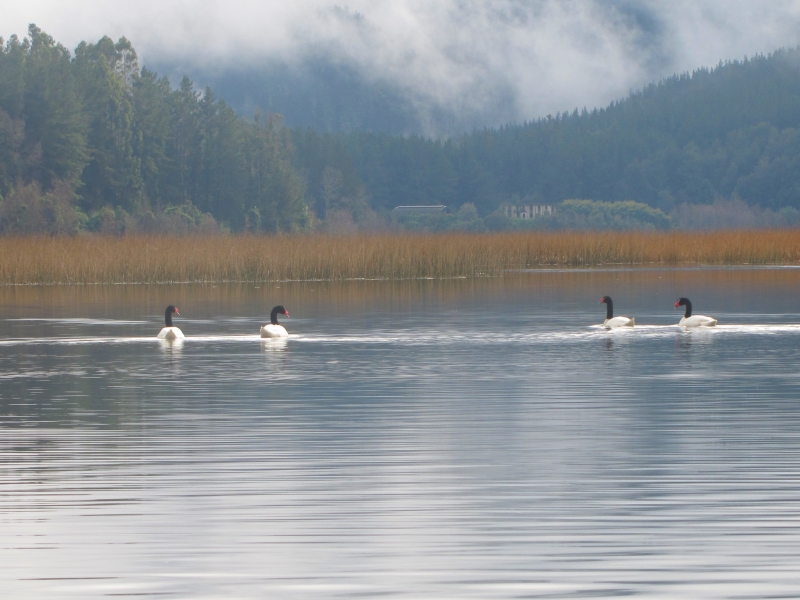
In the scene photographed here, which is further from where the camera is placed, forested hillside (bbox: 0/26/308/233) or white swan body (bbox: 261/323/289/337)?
forested hillside (bbox: 0/26/308/233)

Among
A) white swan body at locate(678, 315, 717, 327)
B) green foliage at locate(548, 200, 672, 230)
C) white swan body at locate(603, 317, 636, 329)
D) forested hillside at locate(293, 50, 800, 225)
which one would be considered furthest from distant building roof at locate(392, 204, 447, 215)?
white swan body at locate(678, 315, 717, 327)

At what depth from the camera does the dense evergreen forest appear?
70812 mm

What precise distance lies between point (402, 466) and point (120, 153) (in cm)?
7139

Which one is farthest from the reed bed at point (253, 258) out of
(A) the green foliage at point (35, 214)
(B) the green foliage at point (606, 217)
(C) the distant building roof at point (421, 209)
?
(C) the distant building roof at point (421, 209)

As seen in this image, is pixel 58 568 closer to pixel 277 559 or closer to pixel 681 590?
pixel 277 559

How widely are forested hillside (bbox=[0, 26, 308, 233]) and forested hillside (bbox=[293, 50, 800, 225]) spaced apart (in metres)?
27.3

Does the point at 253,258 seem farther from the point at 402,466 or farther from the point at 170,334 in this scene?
the point at 402,466

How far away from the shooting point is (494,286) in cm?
3152

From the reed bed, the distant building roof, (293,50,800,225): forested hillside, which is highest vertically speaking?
(293,50,800,225): forested hillside

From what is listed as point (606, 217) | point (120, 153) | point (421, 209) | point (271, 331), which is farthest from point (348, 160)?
point (271, 331)

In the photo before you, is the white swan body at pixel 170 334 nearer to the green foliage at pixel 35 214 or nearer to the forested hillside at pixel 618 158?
the green foliage at pixel 35 214

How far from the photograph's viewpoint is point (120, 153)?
76938 mm

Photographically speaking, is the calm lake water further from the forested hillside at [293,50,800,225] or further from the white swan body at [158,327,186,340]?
the forested hillside at [293,50,800,225]

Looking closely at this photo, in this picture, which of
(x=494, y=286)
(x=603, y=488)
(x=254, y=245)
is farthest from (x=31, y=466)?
(x=254, y=245)
